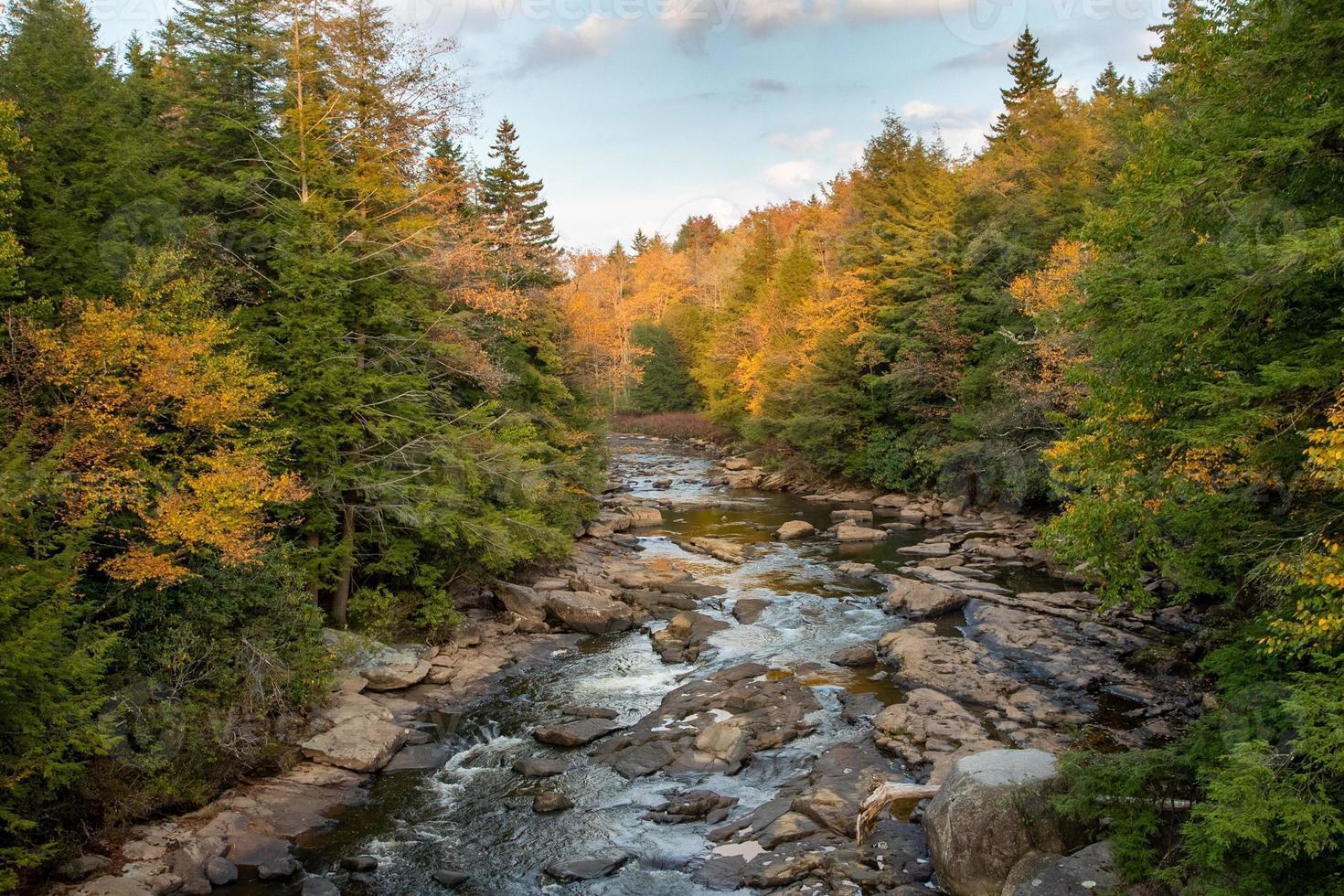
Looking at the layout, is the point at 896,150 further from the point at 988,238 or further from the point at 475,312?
the point at 475,312

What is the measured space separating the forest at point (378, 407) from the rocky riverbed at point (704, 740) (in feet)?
3.85

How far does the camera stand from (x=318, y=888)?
10.5 meters

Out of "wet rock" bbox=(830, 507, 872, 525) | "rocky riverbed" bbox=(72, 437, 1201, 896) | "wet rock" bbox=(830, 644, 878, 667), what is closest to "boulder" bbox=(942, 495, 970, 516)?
"wet rock" bbox=(830, 507, 872, 525)

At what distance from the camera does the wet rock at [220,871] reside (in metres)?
10.5

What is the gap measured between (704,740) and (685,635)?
5711 millimetres

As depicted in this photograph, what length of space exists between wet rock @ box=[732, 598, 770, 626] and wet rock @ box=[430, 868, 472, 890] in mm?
11250

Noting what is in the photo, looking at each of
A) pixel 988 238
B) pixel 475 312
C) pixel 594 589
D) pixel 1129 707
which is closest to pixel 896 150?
pixel 988 238

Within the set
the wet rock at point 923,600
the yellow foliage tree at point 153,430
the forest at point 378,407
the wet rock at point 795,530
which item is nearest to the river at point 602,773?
the wet rock at point 923,600

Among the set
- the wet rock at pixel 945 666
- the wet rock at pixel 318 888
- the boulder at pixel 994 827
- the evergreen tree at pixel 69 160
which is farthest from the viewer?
the wet rock at pixel 945 666

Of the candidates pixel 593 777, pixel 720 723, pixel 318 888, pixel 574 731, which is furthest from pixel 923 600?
pixel 318 888

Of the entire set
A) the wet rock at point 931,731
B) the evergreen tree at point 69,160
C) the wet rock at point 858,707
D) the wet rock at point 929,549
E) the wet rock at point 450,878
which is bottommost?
the wet rock at point 450,878

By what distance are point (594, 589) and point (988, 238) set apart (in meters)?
24.4

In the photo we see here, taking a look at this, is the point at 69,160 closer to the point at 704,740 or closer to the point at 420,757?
the point at 420,757

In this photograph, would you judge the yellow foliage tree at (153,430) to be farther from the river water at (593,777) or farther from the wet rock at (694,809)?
the wet rock at (694,809)
